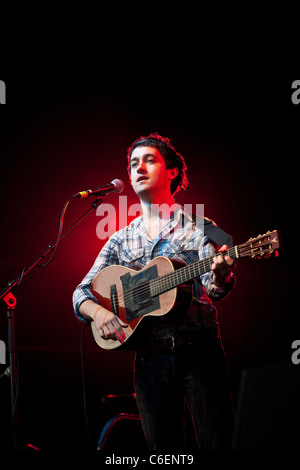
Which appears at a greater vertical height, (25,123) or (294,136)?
(25,123)

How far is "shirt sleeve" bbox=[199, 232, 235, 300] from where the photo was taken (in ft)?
7.24

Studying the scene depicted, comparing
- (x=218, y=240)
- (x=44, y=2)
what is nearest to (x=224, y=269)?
(x=218, y=240)

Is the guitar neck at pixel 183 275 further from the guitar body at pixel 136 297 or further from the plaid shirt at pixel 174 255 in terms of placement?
the plaid shirt at pixel 174 255

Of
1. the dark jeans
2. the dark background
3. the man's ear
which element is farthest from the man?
the dark background

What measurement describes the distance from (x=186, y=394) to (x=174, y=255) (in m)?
0.76

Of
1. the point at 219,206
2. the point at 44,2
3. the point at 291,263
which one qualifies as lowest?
the point at 291,263

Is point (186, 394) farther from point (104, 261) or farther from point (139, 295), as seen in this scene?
point (104, 261)

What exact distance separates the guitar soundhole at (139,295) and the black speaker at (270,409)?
1.23m

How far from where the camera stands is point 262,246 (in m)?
1.98

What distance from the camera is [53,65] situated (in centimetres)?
388

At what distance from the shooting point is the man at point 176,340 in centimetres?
205

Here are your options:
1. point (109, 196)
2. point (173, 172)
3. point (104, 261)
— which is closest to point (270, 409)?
point (104, 261)

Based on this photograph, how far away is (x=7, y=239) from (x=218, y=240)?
182cm

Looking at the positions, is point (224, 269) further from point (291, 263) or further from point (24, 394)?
point (24, 394)
